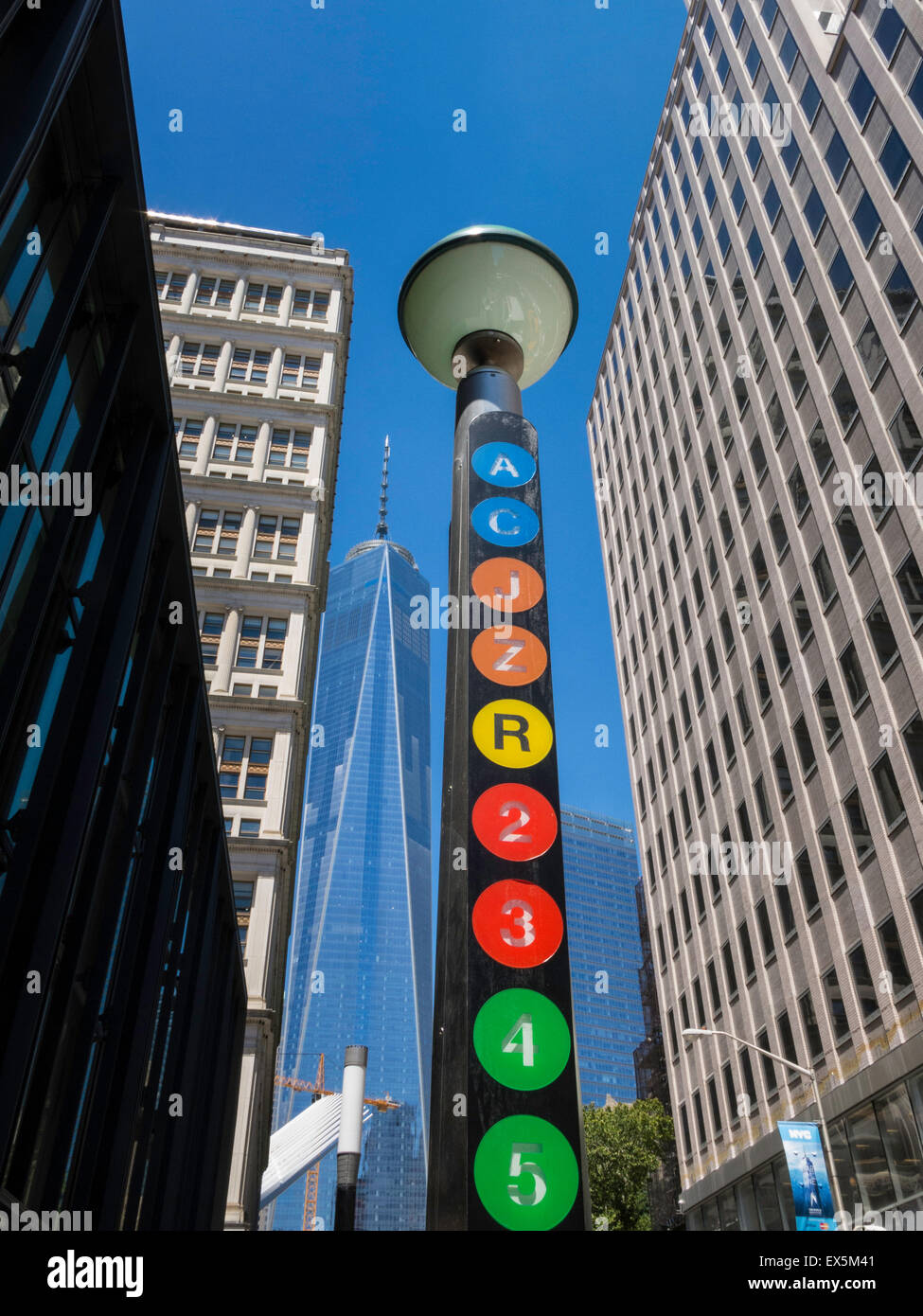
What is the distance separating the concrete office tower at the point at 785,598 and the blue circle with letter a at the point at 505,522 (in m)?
21.0

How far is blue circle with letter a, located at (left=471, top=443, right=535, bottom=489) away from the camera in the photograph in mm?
10992

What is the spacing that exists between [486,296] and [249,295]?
5356 cm

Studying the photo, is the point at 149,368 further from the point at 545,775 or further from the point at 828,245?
the point at 828,245

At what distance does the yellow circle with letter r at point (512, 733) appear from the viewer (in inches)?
350

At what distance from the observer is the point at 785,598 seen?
122 feet

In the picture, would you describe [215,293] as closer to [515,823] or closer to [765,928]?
[765,928]

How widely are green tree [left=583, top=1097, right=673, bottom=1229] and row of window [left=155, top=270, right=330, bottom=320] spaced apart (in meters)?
48.5

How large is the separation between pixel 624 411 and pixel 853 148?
90.0 ft

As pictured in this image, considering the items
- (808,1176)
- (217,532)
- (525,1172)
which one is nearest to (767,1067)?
(808,1176)

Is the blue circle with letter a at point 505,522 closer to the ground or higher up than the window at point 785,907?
closer to the ground

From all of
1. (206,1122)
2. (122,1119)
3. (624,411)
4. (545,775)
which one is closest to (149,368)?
(545,775)

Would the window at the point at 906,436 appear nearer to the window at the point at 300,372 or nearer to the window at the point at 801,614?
the window at the point at 801,614

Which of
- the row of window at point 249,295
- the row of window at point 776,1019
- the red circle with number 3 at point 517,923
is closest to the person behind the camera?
the red circle with number 3 at point 517,923

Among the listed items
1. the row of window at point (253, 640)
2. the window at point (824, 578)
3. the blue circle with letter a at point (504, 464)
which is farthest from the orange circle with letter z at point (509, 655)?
the row of window at point (253, 640)
